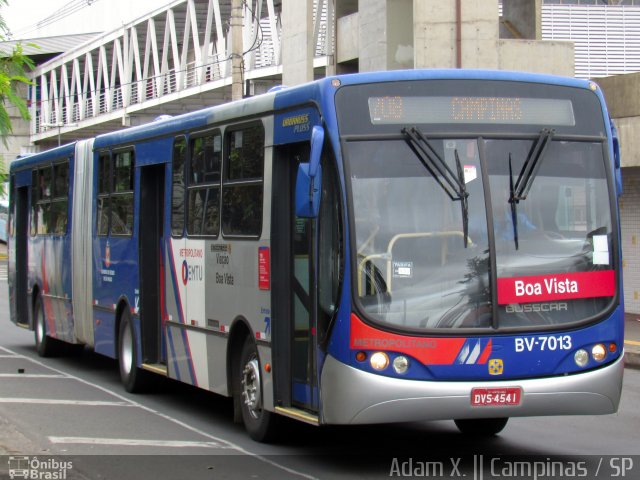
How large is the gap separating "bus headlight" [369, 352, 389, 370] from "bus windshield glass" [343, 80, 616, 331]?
0.23 meters

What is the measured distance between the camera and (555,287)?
343 inches

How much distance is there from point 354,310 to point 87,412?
15.9 ft

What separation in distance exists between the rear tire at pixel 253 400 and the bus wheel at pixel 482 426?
1.80 meters

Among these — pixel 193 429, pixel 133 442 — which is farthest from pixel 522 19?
pixel 133 442

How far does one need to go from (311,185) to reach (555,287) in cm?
199

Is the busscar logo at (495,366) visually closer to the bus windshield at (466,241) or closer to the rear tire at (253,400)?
the bus windshield at (466,241)

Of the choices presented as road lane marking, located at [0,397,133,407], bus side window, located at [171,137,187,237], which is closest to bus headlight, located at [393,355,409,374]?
bus side window, located at [171,137,187,237]

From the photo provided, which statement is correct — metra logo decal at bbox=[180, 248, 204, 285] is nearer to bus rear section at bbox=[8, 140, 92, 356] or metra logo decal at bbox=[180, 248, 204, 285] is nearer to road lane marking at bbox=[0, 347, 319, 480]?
road lane marking at bbox=[0, 347, 319, 480]

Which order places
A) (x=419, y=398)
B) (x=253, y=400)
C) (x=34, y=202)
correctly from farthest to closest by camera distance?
1. (x=34, y=202)
2. (x=253, y=400)
3. (x=419, y=398)

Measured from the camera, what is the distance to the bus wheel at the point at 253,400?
10.0 meters

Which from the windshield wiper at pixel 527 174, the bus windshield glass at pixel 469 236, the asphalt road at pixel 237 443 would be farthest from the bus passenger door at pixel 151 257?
the windshield wiper at pixel 527 174

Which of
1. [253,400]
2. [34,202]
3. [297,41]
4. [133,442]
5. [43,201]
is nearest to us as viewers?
[253,400]

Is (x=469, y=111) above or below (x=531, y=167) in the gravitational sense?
above

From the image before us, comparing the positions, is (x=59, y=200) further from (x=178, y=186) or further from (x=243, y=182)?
(x=243, y=182)
